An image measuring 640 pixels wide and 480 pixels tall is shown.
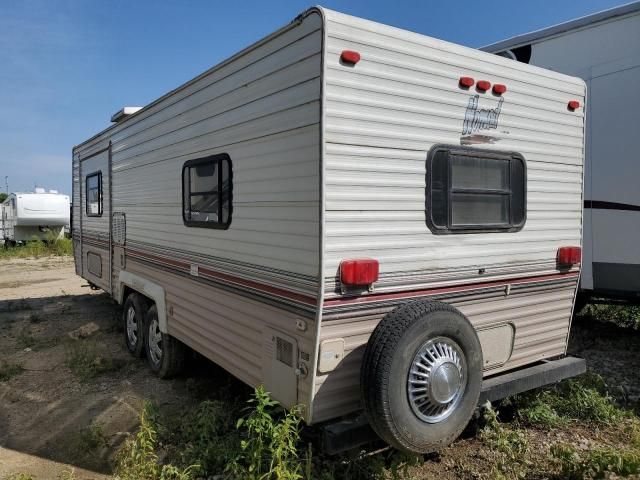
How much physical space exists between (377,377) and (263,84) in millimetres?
1911

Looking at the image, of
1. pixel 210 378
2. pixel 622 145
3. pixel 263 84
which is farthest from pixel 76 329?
pixel 622 145

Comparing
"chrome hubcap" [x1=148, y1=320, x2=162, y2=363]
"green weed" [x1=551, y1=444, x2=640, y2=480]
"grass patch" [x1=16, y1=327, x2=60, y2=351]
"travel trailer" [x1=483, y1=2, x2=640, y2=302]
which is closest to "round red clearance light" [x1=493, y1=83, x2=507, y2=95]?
"green weed" [x1=551, y1=444, x2=640, y2=480]

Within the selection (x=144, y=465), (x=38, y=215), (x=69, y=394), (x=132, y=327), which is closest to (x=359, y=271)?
(x=144, y=465)

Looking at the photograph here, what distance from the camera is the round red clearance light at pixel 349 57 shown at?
2.86m

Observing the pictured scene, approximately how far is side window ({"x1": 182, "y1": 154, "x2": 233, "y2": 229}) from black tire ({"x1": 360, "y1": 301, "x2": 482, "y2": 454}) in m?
1.51

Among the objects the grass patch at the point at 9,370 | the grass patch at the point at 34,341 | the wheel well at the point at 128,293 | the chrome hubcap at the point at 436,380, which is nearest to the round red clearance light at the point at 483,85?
the chrome hubcap at the point at 436,380

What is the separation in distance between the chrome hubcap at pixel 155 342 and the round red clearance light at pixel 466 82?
3615 mm

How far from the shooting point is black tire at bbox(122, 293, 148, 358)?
579 centimetres

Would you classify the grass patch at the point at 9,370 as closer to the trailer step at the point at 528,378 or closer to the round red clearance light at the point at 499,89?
the trailer step at the point at 528,378

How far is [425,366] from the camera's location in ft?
9.98

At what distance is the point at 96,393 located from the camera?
510 centimetres

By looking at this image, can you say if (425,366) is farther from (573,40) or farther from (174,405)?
(573,40)

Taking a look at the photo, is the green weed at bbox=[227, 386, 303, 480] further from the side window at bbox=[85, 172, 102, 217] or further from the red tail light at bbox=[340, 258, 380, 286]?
the side window at bbox=[85, 172, 102, 217]

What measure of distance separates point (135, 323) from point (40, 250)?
17.4 m
